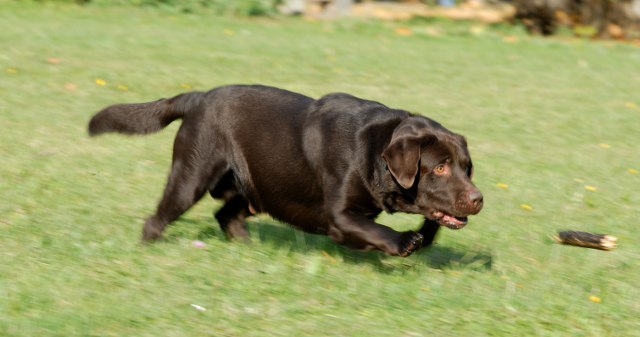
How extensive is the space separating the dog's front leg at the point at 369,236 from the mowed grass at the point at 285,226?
22 centimetres

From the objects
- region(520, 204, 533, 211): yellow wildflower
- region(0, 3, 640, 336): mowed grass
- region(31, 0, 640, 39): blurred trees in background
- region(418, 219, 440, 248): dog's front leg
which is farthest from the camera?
region(31, 0, 640, 39): blurred trees in background

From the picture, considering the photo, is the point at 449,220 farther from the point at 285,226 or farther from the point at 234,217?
the point at 285,226

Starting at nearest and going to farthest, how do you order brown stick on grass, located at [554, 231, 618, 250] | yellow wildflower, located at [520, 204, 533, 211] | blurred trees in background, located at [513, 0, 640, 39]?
brown stick on grass, located at [554, 231, 618, 250] → yellow wildflower, located at [520, 204, 533, 211] → blurred trees in background, located at [513, 0, 640, 39]

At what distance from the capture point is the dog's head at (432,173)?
18.3ft

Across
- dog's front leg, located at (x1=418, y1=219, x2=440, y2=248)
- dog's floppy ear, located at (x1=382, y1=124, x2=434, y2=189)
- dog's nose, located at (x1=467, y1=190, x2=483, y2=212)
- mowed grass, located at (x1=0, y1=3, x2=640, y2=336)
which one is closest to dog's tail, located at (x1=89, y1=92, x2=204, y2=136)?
mowed grass, located at (x1=0, y1=3, x2=640, y2=336)

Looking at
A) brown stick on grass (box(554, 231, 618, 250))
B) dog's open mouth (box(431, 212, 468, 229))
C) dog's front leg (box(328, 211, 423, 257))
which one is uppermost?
dog's open mouth (box(431, 212, 468, 229))

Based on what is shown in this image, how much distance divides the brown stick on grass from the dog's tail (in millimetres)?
2795

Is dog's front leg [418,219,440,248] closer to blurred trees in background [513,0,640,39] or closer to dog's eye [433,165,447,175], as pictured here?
dog's eye [433,165,447,175]

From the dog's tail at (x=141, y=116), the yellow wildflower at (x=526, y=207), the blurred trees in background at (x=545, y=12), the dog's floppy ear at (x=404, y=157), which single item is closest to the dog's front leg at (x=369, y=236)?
the dog's floppy ear at (x=404, y=157)

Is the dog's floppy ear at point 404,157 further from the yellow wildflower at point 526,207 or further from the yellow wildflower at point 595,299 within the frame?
the yellow wildflower at point 526,207

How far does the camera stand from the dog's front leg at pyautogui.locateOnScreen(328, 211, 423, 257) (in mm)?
5707

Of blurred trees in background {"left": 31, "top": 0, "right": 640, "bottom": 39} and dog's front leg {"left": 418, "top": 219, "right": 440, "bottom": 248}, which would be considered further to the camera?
blurred trees in background {"left": 31, "top": 0, "right": 640, "bottom": 39}

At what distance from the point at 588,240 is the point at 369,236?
2.14 m

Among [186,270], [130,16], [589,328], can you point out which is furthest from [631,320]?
[130,16]
